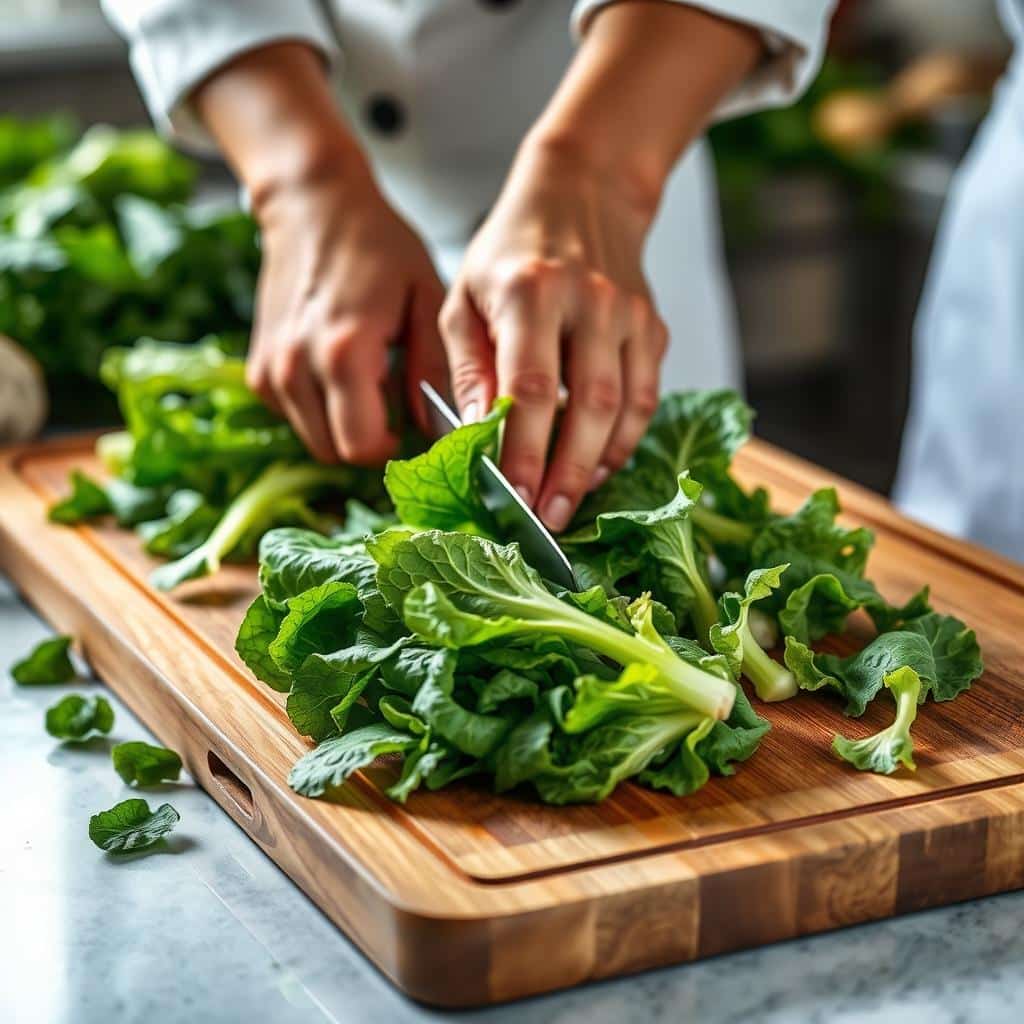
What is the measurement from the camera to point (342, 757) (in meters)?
1.03

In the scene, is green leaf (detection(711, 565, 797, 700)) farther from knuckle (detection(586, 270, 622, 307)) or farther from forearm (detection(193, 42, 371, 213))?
forearm (detection(193, 42, 371, 213))

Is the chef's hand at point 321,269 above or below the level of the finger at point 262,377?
above

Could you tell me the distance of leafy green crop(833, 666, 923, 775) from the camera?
106cm

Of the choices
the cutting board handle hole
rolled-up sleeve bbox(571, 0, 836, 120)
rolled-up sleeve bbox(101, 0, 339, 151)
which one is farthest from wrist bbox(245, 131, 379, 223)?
the cutting board handle hole

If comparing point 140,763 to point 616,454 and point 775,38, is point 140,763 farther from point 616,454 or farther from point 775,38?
point 775,38

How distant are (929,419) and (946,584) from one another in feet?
2.59

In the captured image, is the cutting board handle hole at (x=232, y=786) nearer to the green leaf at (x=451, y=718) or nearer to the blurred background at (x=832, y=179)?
the green leaf at (x=451, y=718)

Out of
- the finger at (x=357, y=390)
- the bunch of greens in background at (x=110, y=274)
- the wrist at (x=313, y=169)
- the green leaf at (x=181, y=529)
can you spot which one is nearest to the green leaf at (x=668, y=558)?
the finger at (x=357, y=390)

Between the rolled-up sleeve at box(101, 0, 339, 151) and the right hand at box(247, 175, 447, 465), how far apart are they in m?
0.17

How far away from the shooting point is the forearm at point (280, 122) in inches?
65.0

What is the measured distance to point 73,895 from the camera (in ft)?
3.33

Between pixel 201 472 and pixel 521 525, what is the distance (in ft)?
1.59

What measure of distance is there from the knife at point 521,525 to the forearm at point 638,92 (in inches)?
11.8

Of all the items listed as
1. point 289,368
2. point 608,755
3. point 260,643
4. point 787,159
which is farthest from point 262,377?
point 787,159
